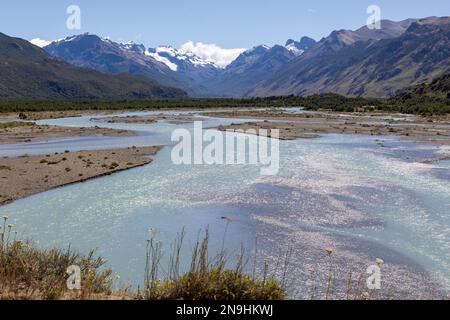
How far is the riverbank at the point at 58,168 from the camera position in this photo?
32.1 meters

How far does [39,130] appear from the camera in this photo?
79188mm

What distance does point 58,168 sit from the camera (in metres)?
39.6

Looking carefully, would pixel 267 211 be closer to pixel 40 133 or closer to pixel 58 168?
pixel 58 168

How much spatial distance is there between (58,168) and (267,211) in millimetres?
21354

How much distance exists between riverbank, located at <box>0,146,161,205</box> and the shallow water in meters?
1.40

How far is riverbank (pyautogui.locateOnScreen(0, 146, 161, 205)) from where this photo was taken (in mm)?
32062

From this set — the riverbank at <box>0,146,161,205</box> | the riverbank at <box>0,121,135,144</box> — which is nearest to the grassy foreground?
the riverbank at <box>0,146,161,205</box>

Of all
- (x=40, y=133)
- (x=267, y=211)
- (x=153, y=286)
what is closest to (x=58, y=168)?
(x=267, y=211)

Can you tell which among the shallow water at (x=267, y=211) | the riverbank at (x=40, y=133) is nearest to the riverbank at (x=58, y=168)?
the shallow water at (x=267, y=211)

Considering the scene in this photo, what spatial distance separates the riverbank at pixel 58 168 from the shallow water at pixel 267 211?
1.40m

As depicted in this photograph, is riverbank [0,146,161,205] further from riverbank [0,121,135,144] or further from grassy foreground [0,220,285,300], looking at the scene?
riverbank [0,121,135,144]

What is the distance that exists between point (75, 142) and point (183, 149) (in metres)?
17.6
